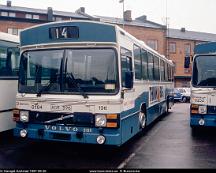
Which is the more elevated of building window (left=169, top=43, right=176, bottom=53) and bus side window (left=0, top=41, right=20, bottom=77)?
building window (left=169, top=43, right=176, bottom=53)

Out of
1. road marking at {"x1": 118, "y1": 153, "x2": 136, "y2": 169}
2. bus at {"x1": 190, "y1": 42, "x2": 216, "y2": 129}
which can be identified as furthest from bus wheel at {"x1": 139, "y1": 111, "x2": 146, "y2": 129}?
road marking at {"x1": 118, "y1": 153, "x2": 136, "y2": 169}

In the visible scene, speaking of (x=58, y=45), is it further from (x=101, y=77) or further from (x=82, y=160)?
(x=82, y=160)

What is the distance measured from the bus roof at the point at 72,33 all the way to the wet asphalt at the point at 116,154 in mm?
2815

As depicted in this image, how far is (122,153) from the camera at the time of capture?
28.3 ft

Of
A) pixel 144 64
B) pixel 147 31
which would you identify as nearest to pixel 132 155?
pixel 144 64

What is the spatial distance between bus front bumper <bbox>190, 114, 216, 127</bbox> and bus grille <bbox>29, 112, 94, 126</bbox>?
4.65 meters

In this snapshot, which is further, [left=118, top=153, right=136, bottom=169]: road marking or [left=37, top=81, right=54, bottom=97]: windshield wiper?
[left=37, top=81, right=54, bottom=97]: windshield wiper

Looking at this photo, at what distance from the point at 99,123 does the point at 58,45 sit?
2.13 metres

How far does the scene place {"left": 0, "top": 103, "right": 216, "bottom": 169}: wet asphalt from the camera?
7.42 m

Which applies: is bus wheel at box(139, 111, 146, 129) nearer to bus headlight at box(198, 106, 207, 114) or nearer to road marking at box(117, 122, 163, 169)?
road marking at box(117, 122, 163, 169)

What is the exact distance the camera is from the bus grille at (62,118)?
7.51 metres

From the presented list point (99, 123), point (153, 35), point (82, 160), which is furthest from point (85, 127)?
point (153, 35)

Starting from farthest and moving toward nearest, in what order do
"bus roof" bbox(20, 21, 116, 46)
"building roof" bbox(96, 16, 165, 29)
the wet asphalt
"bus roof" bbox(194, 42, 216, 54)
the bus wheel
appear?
"building roof" bbox(96, 16, 165, 29), "bus roof" bbox(194, 42, 216, 54), the bus wheel, "bus roof" bbox(20, 21, 116, 46), the wet asphalt

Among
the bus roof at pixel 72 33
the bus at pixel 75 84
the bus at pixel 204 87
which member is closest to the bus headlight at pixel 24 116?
the bus at pixel 75 84
